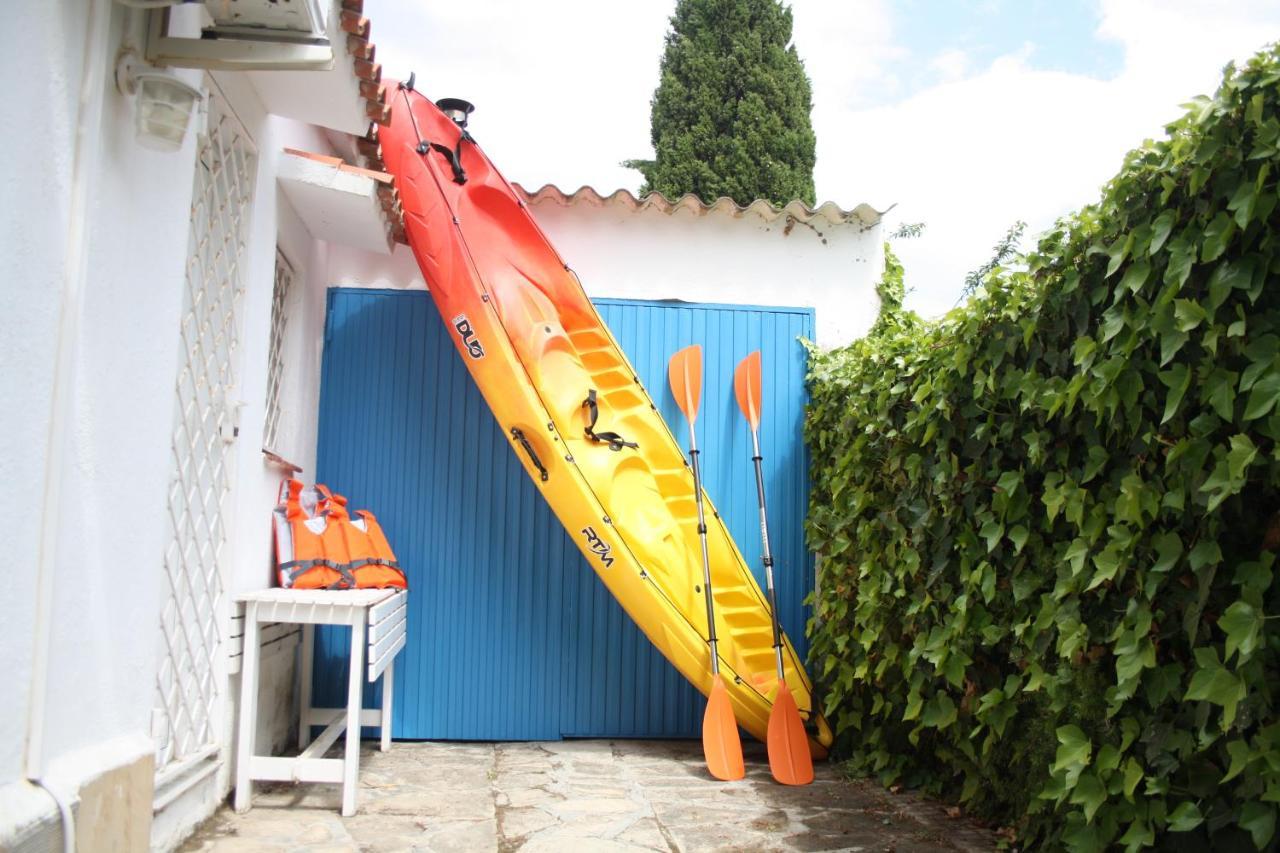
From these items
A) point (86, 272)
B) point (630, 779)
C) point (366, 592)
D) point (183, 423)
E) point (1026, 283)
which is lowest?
point (630, 779)

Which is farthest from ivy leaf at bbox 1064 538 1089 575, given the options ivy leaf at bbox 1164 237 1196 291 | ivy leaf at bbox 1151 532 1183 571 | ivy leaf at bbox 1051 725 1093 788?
ivy leaf at bbox 1164 237 1196 291

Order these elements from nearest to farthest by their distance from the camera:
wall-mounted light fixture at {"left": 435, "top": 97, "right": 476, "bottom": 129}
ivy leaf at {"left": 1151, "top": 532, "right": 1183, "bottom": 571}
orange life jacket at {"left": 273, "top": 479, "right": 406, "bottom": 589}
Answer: ivy leaf at {"left": 1151, "top": 532, "right": 1183, "bottom": 571} → orange life jacket at {"left": 273, "top": 479, "right": 406, "bottom": 589} → wall-mounted light fixture at {"left": 435, "top": 97, "right": 476, "bottom": 129}

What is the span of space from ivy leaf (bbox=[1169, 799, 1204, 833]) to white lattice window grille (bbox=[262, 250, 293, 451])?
3497 millimetres

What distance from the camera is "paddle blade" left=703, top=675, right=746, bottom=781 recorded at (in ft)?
13.5

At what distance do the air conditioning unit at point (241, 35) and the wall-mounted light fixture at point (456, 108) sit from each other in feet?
7.46

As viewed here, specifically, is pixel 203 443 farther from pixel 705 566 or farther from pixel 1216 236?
pixel 1216 236

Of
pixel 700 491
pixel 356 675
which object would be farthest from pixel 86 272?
pixel 700 491

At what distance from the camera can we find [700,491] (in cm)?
453

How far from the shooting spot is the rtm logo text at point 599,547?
432 centimetres

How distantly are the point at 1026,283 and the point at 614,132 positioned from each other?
11.5 metres

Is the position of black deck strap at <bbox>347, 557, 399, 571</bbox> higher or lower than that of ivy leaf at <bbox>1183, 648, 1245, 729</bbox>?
higher

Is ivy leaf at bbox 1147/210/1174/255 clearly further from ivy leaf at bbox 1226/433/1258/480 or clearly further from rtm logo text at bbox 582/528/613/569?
rtm logo text at bbox 582/528/613/569

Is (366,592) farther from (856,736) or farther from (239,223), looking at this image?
(856,736)

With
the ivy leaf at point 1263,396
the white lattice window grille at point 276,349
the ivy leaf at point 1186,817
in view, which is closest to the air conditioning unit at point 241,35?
the white lattice window grille at point 276,349
